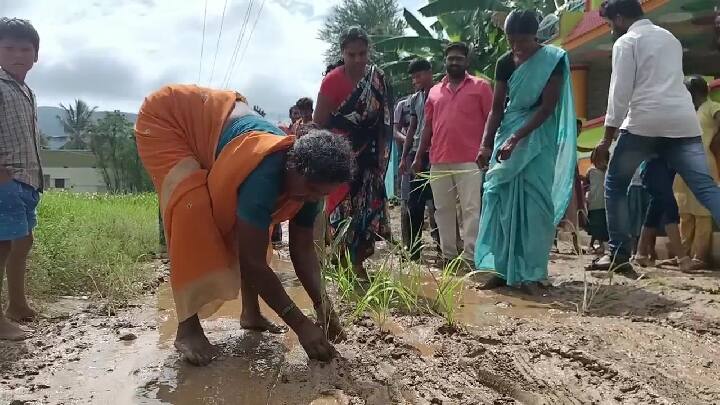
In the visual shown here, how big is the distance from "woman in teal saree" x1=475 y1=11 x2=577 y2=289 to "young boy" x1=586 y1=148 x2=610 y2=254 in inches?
Answer: 81.3

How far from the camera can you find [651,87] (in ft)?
12.6

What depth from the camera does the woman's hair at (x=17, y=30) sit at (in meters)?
A: 3.07

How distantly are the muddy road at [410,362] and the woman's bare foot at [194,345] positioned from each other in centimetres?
4

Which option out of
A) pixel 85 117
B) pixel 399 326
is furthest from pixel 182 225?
pixel 85 117

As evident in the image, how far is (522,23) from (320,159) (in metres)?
2.07

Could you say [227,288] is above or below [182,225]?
below

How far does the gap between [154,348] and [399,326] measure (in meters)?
1.04

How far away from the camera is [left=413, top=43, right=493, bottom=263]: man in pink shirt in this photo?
468 centimetres

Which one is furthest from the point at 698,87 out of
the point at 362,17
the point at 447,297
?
the point at 362,17

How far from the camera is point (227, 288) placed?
8.27 feet

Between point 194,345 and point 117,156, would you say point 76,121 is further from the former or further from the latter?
point 194,345

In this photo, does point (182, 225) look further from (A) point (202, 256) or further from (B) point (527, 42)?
(B) point (527, 42)

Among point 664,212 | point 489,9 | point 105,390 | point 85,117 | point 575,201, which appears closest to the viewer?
point 105,390

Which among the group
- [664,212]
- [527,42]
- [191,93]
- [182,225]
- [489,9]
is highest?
[489,9]
